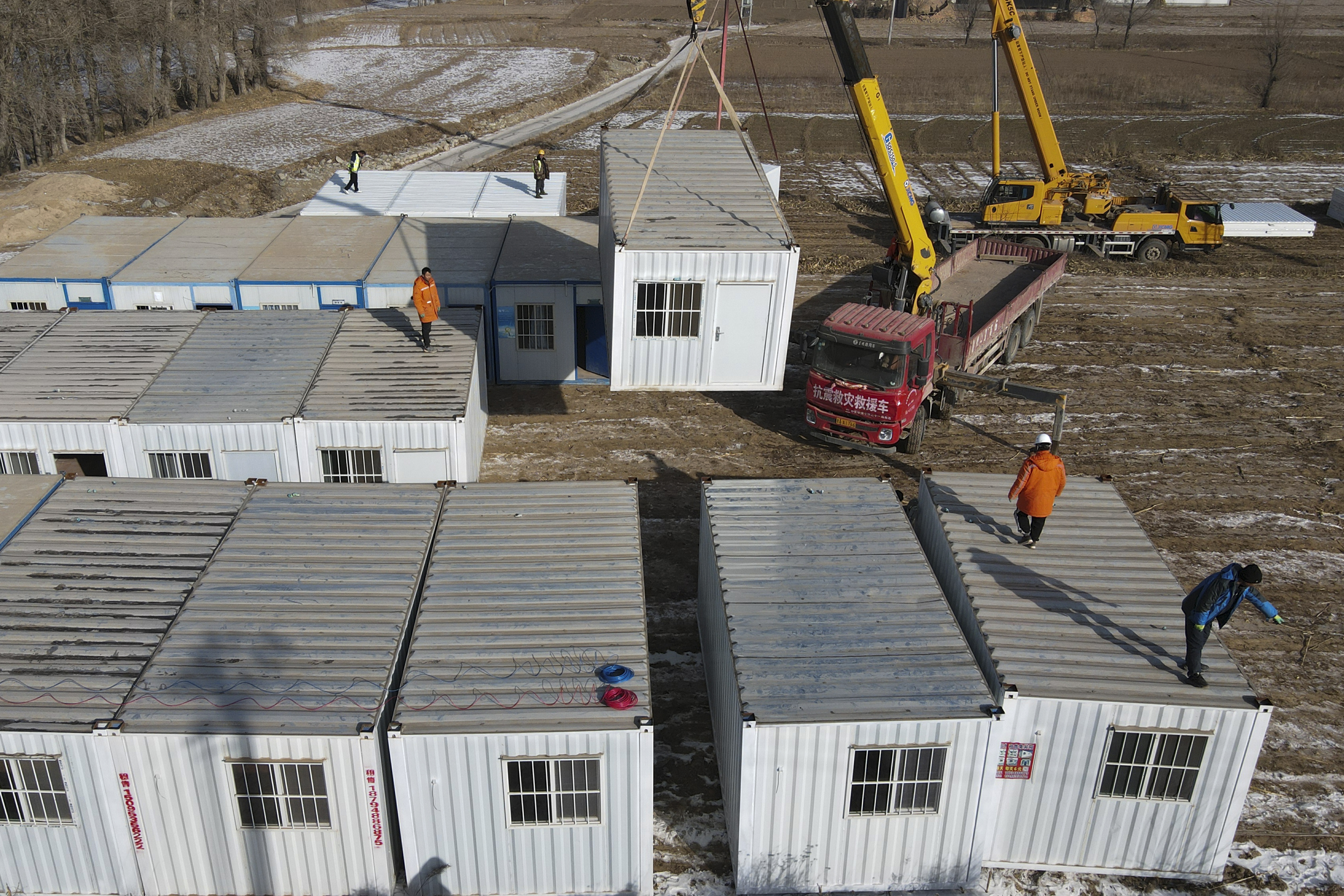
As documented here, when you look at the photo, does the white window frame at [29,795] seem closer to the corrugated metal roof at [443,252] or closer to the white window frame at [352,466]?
the white window frame at [352,466]

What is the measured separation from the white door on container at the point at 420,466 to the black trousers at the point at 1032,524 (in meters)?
8.38

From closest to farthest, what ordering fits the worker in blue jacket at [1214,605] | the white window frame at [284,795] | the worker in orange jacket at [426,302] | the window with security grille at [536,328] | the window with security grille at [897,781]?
1. the white window frame at [284,795]
2. the window with security grille at [897,781]
3. the worker in blue jacket at [1214,605]
4. the worker in orange jacket at [426,302]
5. the window with security grille at [536,328]

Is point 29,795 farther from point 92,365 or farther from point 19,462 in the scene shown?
point 92,365

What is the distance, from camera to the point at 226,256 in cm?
2123

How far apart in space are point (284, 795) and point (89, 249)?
683 inches

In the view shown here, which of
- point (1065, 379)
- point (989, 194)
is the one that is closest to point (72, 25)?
point (989, 194)

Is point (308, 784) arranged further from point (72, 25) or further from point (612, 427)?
point (72, 25)

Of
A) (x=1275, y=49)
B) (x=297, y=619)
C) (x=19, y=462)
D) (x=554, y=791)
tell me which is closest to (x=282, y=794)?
(x=297, y=619)

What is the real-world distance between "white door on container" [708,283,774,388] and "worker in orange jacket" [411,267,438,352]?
493cm

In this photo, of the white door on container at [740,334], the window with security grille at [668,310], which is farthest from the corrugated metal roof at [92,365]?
the white door on container at [740,334]

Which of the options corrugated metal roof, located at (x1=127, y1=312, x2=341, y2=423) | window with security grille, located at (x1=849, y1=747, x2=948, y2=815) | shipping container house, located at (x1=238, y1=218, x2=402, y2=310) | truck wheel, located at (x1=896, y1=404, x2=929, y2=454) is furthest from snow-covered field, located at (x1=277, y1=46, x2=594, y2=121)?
window with security grille, located at (x1=849, y1=747, x2=948, y2=815)

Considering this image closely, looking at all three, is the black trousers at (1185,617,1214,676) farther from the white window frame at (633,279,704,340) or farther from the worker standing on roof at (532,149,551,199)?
the worker standing on roof at (532,149,551,199)

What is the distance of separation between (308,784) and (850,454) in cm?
1244

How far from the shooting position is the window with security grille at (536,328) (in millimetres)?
20312
